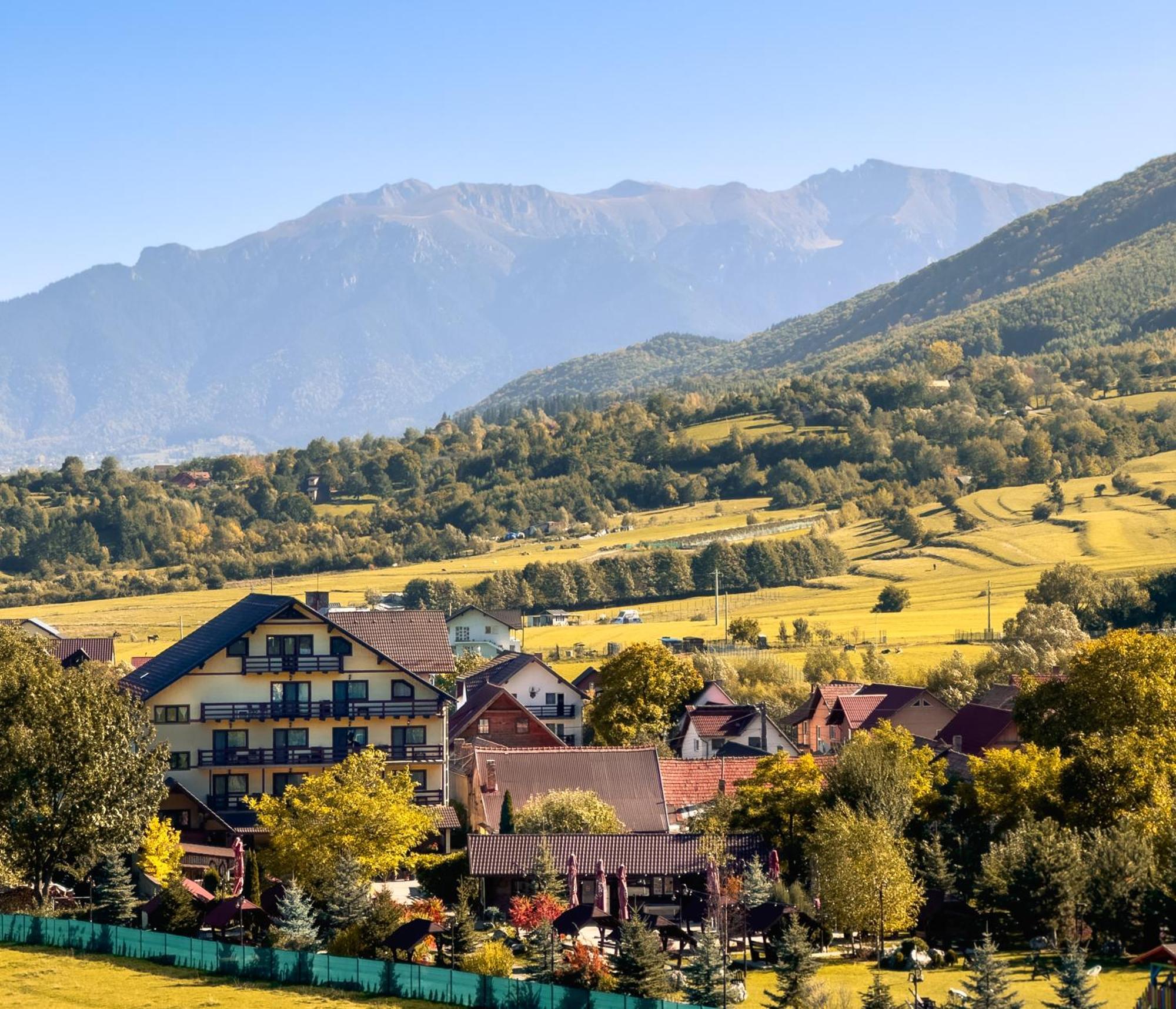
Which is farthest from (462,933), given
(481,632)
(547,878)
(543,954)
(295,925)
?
(481,632)

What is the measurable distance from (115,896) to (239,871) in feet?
10.8

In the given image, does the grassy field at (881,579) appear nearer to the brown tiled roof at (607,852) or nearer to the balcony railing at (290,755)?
the balcony railing at (290,755)

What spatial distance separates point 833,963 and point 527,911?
803cm

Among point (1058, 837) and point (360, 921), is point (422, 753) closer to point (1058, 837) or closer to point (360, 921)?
point (360, 921)

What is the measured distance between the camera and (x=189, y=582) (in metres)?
188

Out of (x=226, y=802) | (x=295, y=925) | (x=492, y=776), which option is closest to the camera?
(x=295, y=925)

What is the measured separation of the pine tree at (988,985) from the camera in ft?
112

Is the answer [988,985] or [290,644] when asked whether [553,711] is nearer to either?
[290,644]

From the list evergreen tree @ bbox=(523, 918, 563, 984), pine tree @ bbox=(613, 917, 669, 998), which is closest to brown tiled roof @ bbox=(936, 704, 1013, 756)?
evergreen tree @ bbox=(523, 918, 563, 984)

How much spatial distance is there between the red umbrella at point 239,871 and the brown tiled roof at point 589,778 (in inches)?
452

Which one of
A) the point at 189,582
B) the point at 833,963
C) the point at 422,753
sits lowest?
the point at 833,963

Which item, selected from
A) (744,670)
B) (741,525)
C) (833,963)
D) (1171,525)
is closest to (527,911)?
(833,963)

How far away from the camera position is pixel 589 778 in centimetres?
5912

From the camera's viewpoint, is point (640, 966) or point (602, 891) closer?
point (640, 966)
